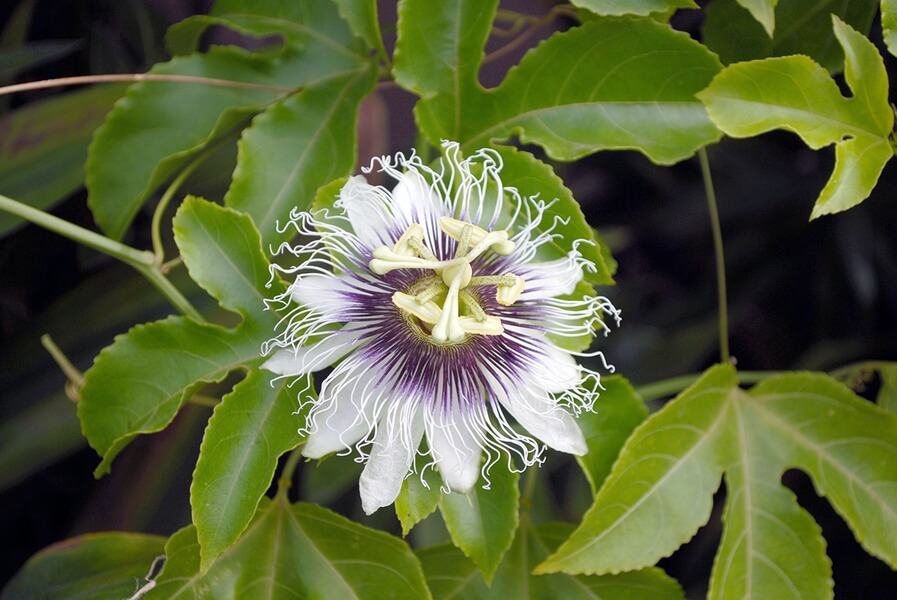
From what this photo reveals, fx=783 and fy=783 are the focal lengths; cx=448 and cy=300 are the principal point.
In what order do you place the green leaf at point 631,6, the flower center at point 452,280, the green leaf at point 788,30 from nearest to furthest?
1. the flower center at point 452,280
2. the green leaf at point 631,6
3. the green leaf at point 788,30

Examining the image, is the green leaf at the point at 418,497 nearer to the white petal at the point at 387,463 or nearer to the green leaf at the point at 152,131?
the white petal at the point at 387,463

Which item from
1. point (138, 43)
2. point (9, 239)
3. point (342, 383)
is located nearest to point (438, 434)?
point (342, 383)

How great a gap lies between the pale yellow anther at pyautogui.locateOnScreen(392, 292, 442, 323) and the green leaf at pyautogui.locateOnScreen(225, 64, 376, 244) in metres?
0.20

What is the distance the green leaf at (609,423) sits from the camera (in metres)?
0.75

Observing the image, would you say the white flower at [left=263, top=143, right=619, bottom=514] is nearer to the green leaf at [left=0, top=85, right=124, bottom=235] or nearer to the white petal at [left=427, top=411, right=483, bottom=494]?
the white petal at [left=427, top=411, right=483, bottom=494]

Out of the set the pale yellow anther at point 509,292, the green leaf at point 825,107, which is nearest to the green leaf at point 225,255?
the pale yellow anther at point 509,292

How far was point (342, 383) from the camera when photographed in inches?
25.0

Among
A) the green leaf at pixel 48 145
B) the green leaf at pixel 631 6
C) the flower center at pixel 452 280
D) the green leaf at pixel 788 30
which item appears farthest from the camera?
the green leaf at pixel 48 145

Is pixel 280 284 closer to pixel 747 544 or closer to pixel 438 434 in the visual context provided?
pixel 438 434

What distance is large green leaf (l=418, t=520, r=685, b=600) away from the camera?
80 centimetres

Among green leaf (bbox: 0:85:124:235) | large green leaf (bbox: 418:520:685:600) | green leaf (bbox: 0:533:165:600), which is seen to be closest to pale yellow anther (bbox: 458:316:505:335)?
large green leaf (bbox: 418:520:685:600)

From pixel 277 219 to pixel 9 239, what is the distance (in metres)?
0.55

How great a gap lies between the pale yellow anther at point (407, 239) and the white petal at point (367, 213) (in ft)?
0.08

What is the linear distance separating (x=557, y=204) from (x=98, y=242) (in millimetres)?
425
